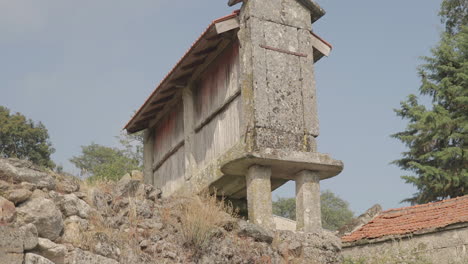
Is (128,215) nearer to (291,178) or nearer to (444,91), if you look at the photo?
(291,178)

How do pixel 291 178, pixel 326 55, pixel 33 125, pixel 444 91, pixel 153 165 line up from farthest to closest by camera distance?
pixel 33 125 → pixel 444 91 → pixel 153 165 → pixel 326 55 → pixel 291 178

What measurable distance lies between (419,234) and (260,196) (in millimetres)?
2432

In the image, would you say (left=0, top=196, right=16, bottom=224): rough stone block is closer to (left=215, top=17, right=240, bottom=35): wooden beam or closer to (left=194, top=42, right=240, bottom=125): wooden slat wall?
(left=194, top=42, right=240, bottom=125): wooden slat wall

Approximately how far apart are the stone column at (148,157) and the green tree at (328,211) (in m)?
22.6

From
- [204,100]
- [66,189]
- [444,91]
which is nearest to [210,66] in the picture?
[204,100]

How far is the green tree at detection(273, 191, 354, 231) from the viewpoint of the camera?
37812mm

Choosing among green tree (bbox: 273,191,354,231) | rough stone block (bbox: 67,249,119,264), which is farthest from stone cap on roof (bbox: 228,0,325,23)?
green tree (bbox: 273,191,354,231)

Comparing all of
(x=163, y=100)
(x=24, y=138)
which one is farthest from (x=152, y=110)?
(x=24, y=138)

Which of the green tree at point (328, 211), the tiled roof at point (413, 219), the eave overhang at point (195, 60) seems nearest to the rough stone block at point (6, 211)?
the eave overhang at point (195, 60)

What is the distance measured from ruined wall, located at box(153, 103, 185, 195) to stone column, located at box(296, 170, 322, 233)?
2.98 m

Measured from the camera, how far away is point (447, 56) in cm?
1794

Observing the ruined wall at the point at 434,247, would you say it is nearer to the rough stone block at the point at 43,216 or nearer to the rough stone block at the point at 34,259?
the rough stone block at the point at 43,216

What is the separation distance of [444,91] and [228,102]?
8.83 meters

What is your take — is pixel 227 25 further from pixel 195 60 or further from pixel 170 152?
pixel 170 152
